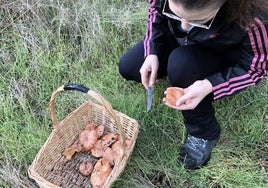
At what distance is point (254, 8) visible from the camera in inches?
51.3

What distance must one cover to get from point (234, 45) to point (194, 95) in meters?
0.24

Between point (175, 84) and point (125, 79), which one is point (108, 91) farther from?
point (175, 84)

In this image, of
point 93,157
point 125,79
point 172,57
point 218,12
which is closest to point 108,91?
point 125,79

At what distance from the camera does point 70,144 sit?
185 centimetres

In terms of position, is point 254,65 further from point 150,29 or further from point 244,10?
point 150,29

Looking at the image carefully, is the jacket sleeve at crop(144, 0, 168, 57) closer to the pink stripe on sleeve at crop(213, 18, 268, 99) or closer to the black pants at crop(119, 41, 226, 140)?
the black pants at crop(119, 41, 226, 140)

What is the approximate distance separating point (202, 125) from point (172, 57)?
1.00 feet

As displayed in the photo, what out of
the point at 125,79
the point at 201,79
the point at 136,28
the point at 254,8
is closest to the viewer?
the point at 254,8

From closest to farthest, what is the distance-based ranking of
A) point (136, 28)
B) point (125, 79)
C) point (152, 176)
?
point (152, 176), point (125, 79), point (136, 28)

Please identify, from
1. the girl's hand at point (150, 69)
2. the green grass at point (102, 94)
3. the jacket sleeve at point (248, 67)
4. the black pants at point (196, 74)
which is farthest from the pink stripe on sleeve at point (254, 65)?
the green grass at point (102, 94)

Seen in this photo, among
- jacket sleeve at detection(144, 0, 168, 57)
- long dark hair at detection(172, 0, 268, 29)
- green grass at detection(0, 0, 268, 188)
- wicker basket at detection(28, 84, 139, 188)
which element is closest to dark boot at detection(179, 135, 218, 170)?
green grass at detection(0, 0, 268, 188)

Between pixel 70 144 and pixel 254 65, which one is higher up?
pixel 254 65

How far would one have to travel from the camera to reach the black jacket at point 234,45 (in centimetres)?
138

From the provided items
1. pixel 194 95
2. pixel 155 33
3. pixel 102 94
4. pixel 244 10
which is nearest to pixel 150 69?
pixel 155 33
